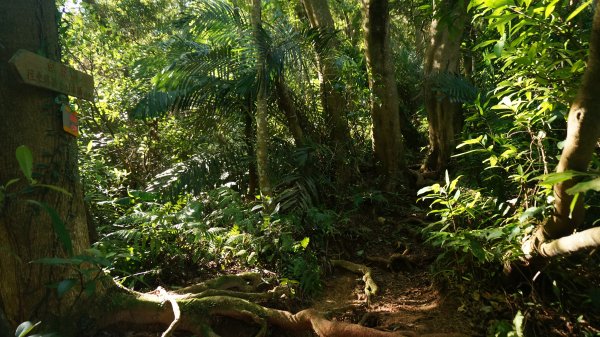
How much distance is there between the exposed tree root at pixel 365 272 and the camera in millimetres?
3932

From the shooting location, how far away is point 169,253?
4031 mm

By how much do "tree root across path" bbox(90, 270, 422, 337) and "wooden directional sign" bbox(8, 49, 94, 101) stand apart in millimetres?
1353

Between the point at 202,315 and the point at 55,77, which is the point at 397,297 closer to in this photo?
the point at 202,315

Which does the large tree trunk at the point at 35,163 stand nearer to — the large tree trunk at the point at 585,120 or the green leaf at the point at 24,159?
the green leaf at the point at 24,159

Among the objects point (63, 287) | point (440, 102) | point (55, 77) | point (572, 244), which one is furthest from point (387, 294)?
point (440, 102)

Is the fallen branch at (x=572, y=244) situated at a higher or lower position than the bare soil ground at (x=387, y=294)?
higher

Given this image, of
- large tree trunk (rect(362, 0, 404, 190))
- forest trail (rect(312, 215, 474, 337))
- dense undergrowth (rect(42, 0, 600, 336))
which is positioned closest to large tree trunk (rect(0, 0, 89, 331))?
dense undergrowth (rect(42, 0, 600, 336))

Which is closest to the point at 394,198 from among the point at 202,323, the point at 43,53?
the point at 202,323

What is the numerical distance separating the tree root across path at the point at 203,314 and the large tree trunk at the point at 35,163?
50cm

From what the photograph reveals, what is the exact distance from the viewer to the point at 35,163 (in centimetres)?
223

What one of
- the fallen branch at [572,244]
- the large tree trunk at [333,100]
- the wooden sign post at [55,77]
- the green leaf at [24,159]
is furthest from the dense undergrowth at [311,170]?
the wooden sign post at [55,77]

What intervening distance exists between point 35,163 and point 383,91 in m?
5.17

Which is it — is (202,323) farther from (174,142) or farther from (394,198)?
(174,142)

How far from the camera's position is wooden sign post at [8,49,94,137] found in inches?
81.7
